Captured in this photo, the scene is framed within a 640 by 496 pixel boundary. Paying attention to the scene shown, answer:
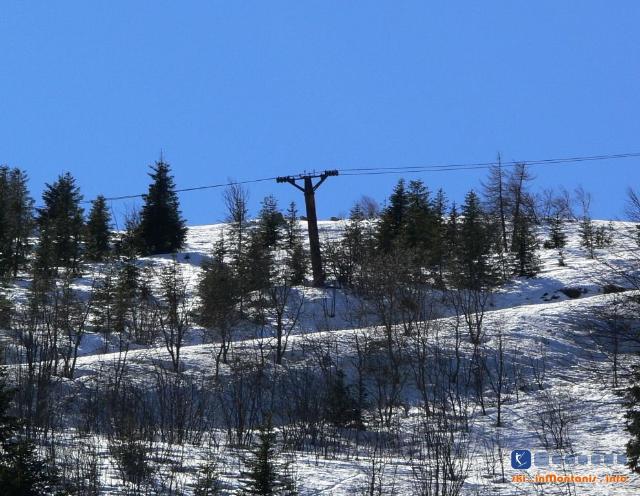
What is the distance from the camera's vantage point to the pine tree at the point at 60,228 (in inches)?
2029

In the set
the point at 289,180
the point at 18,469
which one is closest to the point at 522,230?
the point at 289,180

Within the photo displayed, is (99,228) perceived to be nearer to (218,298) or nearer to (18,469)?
(218,298)

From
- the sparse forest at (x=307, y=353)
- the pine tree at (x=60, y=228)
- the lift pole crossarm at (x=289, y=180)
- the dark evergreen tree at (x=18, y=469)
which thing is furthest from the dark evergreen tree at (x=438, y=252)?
the dark evergreen tree at (x=18, y=469)

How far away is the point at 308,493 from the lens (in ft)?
43.9

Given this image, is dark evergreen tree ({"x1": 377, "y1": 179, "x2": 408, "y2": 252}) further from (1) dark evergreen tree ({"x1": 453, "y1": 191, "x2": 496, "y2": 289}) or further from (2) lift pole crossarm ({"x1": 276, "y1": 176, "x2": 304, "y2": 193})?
(2) lift pole crossarm ({"x1": 276, "y1": 176, "x2": 304, "y2": 193})

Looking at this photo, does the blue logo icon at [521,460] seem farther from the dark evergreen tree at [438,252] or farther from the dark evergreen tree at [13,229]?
the dark evergreen tree at [13,229]

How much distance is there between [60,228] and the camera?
6066 cm

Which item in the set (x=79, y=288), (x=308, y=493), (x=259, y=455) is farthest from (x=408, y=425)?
(x=79, y=288)

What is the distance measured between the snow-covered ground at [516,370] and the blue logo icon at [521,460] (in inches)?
7.9

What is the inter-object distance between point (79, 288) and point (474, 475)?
42.7 m

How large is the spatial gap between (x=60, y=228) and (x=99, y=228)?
21.2 ft

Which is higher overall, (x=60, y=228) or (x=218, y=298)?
(x=60, y=228)

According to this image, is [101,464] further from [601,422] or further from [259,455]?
[601,422]

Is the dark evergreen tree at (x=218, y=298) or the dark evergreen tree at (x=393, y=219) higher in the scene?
the dark evergreen tree at (x=393, y=219)
